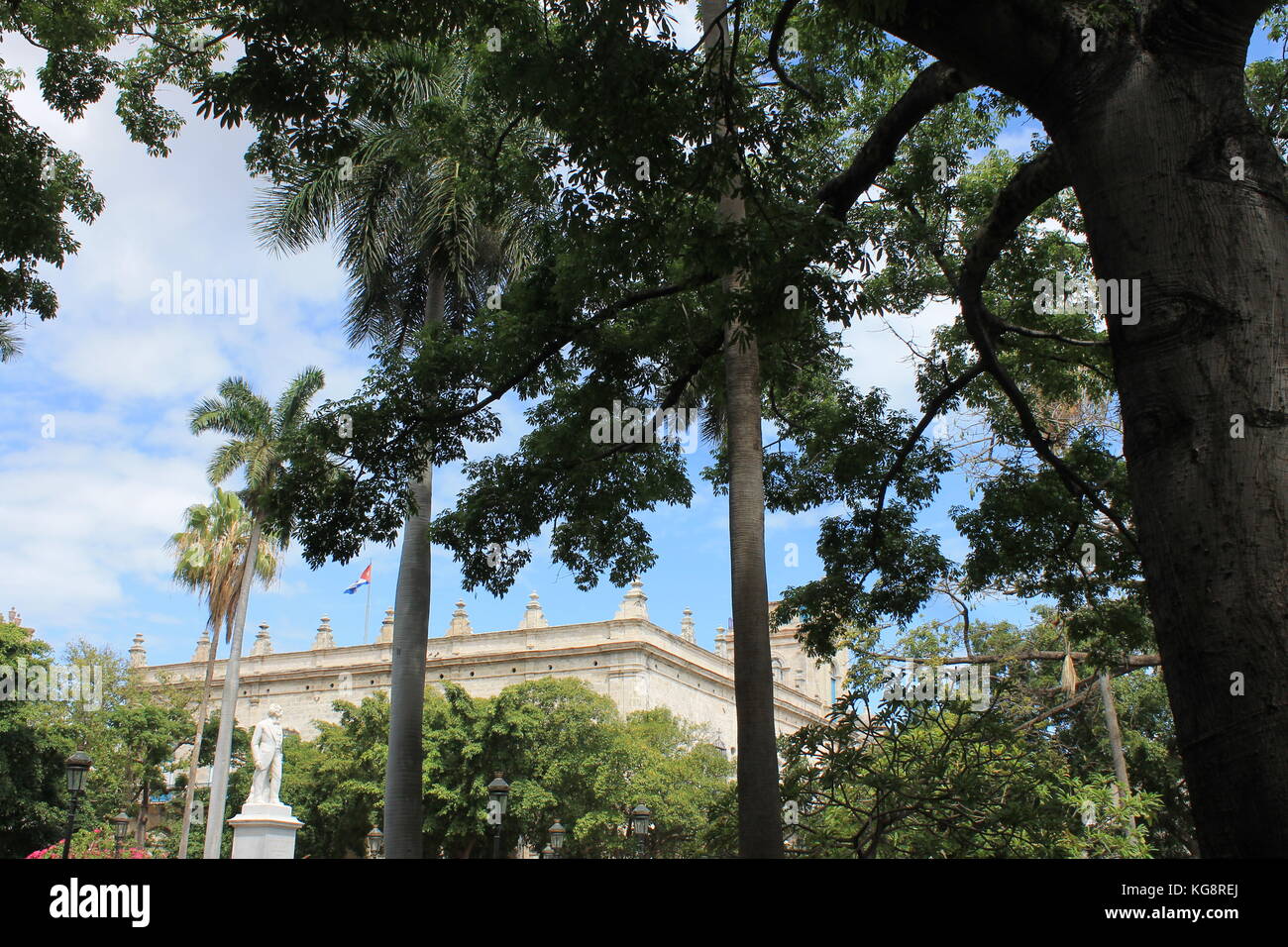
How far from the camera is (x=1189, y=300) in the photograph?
12.8ft

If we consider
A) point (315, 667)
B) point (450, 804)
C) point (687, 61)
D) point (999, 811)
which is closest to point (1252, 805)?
point (687, 61)

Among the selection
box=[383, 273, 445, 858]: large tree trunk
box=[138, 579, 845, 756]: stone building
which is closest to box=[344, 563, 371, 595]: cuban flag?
box=[138, 579, 845, 756]: stone building

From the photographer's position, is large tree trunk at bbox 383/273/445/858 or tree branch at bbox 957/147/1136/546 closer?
tree branch at bbox 957/147/1136/546

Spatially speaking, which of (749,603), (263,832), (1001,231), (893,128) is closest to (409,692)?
(263,832)

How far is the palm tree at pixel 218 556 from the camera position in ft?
113

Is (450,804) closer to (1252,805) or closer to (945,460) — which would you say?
(945,460)

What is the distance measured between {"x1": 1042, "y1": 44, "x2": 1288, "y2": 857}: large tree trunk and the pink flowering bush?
991 inches

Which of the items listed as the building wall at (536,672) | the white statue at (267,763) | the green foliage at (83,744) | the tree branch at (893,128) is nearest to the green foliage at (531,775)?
the building wall at (536,672)

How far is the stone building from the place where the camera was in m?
44.5

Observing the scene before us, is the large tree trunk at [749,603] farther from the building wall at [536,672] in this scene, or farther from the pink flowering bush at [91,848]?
the building wall at [536,672]

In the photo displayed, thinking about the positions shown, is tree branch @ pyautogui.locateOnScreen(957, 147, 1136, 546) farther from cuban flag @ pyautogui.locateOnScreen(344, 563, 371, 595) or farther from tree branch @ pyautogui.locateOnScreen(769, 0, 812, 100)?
cuban flag @ pyautogui.locateOnScreen(344, 563, 371, 595)

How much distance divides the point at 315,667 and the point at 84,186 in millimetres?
43799

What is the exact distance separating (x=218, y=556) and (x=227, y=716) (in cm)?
695

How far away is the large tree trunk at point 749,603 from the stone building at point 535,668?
106 ft
